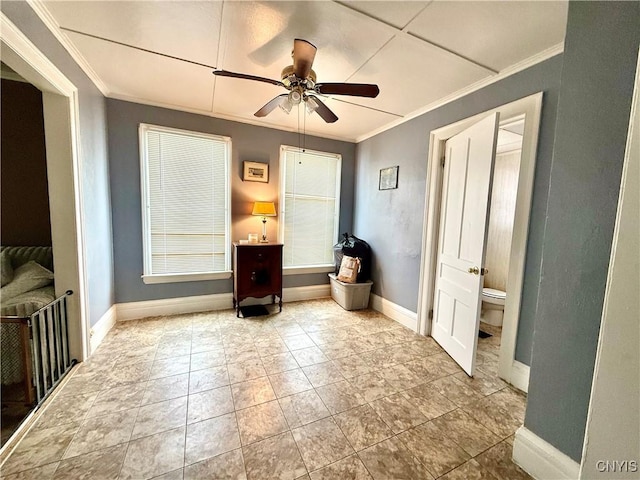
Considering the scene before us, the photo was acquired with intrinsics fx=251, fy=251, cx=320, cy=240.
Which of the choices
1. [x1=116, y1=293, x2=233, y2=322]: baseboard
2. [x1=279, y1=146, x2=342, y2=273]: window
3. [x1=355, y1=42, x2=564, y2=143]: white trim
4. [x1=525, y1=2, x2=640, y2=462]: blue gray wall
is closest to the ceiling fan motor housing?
[x1=525, y1=2, x2=640, y2=462]: blue gray wall

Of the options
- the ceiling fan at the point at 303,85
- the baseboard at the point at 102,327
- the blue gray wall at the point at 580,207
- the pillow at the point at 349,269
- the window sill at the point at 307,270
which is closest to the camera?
the blue gray wall at the point at 580,207

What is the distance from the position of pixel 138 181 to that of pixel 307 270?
233 cm

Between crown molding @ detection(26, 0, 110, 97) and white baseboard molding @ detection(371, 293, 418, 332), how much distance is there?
3.74 metres

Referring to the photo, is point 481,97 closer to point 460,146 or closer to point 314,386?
point 460,146

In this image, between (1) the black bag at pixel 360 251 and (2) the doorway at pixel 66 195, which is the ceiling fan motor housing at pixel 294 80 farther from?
(1) the black bag at pixel 360 251

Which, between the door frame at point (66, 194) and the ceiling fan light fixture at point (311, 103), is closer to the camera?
the door frame at point (66, 194)

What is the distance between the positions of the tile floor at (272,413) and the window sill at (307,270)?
116cm

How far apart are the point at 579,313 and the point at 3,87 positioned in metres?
4.50

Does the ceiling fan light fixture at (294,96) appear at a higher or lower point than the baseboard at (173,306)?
higher

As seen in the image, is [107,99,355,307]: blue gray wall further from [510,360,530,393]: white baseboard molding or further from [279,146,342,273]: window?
[510,360,530,393]: white baseboard molding

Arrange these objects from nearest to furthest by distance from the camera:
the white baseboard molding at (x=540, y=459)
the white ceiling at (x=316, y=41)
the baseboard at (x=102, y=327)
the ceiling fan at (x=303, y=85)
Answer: the white baseboard molding at (x=540, y=459) < the white ceiling at (x=316, y=41) < the ceiling fan at (x=303, y=85) < the baseboard at (x=102, y=327)

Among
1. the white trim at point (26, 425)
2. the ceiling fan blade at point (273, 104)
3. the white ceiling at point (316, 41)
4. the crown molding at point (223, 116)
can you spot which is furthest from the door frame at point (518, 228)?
the white trim at point (26, 425)

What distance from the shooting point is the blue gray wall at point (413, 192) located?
1.79m

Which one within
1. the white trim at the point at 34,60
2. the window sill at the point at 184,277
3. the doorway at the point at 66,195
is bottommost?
the window sill at the point at 184,277
